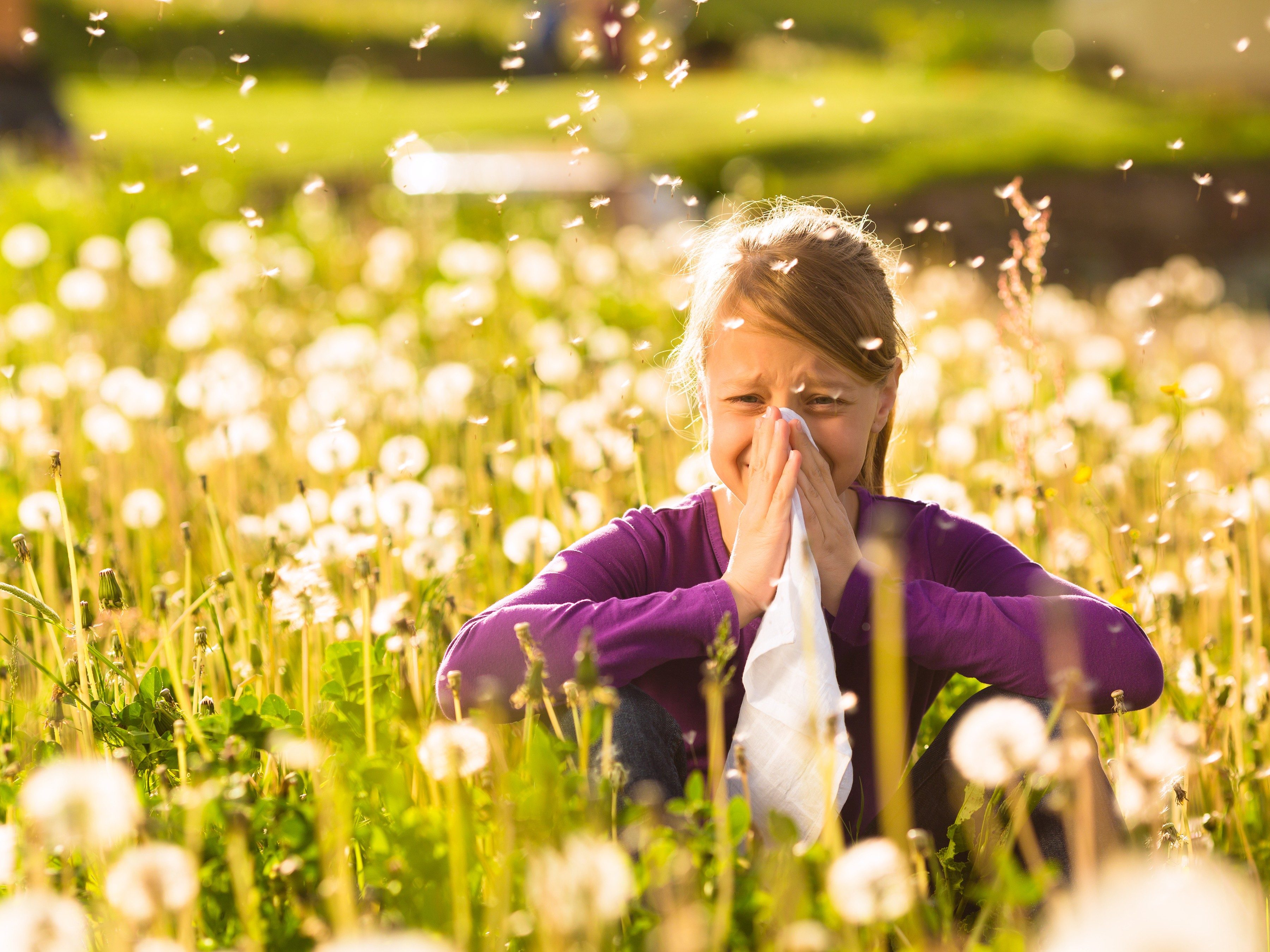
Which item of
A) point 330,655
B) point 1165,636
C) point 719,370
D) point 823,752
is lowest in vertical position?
point 1165,636

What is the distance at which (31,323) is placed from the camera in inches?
161

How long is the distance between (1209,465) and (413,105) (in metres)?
16.1

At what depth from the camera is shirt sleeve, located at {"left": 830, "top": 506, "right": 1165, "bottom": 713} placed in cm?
155

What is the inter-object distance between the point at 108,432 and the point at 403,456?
0.83 metres

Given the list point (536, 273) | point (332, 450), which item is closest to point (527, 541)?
point (332, 450)

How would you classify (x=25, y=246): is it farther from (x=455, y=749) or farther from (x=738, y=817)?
(x=738, y=817)

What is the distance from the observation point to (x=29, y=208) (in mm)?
5738

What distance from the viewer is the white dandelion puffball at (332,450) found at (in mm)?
2574

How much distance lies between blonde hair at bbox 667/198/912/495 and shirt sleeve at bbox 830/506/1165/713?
0.30 meters

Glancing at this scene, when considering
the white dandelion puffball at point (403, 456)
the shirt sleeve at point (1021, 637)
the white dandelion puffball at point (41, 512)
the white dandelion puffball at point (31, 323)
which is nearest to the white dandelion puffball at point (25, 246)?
the white dandelion puffball at point (31, 323)

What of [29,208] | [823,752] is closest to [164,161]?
[29,208]

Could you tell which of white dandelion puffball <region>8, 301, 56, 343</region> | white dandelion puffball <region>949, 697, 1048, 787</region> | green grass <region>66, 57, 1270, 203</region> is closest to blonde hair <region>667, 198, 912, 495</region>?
white dandelion puffball <region>949, 697, 1048, 787</region>

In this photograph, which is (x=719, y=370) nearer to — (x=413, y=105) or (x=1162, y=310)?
(x=1162, y=310)

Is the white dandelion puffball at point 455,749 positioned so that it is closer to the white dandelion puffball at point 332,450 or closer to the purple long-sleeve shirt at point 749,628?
the purple long-sleeve shirt at point 749,628
